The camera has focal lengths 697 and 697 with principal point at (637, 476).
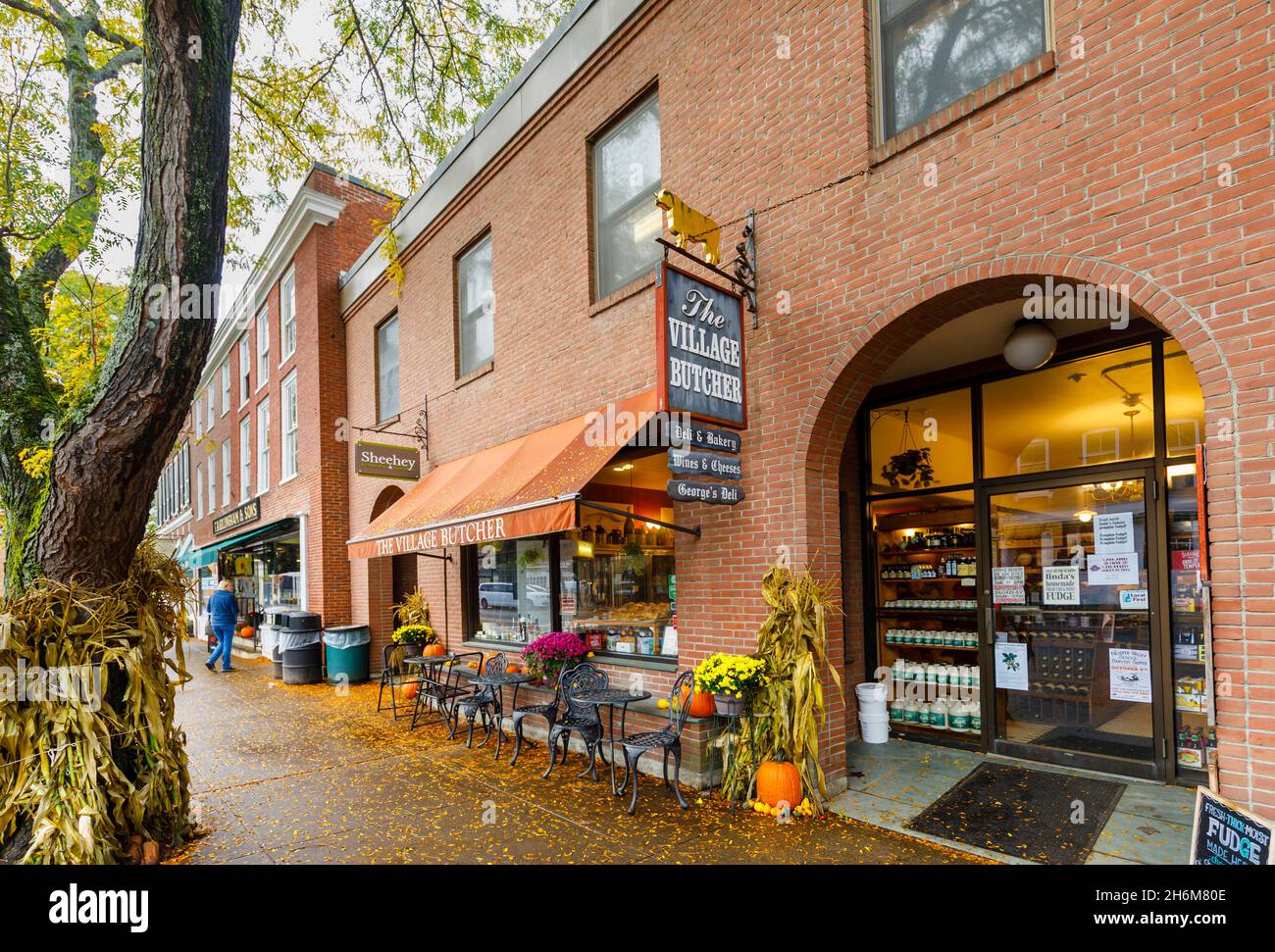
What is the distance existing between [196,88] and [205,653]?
1898 cm

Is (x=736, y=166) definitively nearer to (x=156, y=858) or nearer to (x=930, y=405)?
(x=930, y=405)

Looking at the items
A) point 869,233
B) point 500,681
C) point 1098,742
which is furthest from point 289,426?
point 1098,742

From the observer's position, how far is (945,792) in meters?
5.57

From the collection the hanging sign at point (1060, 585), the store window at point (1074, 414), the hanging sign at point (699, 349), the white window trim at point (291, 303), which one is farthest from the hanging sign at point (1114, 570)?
the white window trim at point (291, 303)

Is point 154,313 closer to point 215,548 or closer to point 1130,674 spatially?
point 1130,674

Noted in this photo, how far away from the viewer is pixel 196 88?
493 cm

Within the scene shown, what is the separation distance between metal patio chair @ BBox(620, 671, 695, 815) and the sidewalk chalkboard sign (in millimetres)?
3310

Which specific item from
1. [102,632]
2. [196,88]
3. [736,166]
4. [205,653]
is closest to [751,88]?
[736,166]

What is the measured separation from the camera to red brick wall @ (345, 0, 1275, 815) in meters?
3.61

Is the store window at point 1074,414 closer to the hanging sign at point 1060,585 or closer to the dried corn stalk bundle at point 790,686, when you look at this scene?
the hanging sign at point 1060,585

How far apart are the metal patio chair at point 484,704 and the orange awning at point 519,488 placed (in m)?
1.75

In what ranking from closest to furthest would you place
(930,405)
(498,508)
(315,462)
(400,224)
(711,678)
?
(711,678), (498,508), (930,405), (400,224), (315,462)

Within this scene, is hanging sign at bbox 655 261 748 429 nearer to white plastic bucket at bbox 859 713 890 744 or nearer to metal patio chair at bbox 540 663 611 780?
metal patio chair at bbox 540 663 611 780

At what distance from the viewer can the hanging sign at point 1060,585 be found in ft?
20.0
